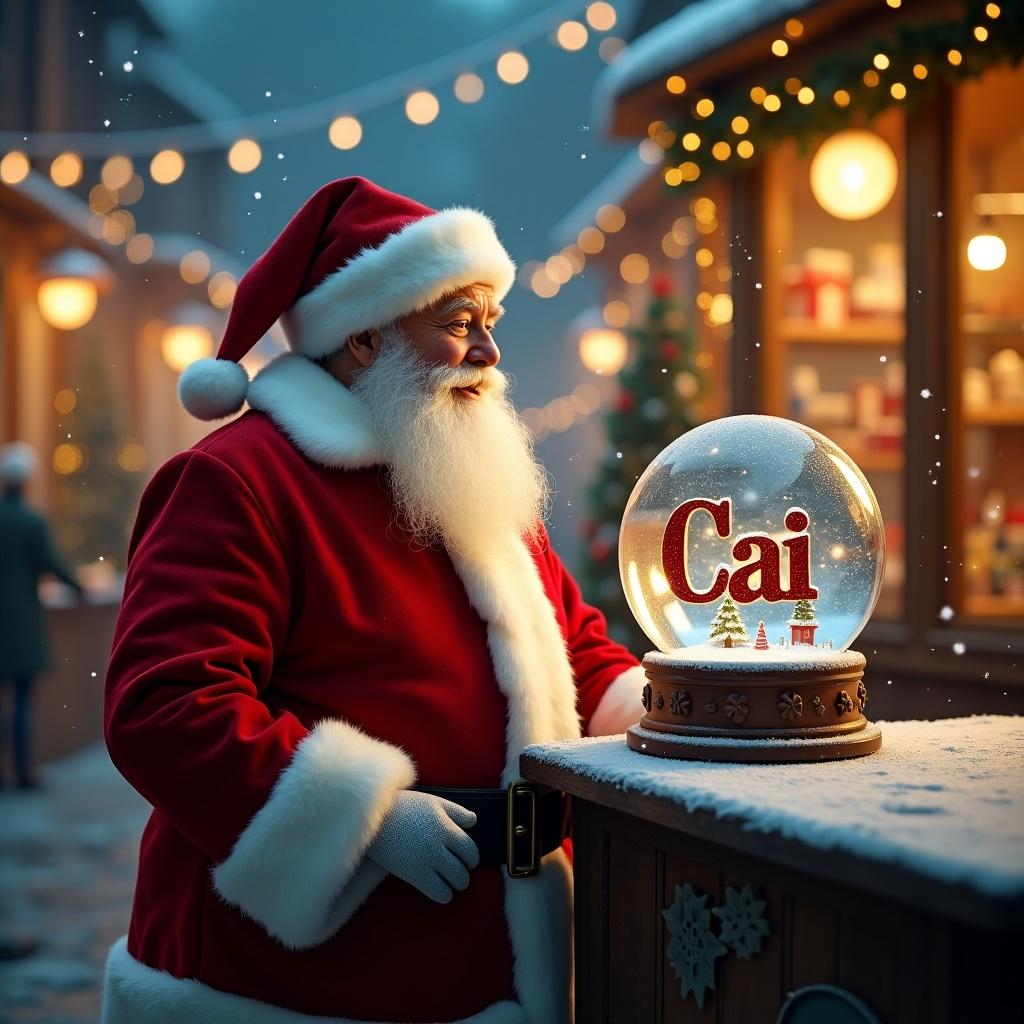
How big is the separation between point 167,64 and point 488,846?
14680 mm

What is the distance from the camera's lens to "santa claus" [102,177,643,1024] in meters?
1.92

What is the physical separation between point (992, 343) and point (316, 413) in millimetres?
4361

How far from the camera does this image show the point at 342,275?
2.36 meters

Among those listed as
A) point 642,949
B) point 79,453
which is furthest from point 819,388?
point 79,453

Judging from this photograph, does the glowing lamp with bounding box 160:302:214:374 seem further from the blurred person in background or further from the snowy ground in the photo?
the snowy ground

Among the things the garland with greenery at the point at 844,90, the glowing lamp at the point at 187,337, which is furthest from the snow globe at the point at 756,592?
the glowing lamp at the point at 187,337

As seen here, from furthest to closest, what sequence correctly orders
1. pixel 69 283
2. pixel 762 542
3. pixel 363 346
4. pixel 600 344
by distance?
pixel 600 344 < pixel 69 283 < pixel 363 346 < pixel 762 542

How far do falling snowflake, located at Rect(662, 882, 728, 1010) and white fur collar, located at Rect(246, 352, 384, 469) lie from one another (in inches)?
37.2

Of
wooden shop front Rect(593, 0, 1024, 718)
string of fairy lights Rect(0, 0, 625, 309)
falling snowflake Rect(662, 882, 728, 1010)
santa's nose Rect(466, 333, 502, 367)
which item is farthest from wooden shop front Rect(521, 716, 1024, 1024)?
wooden shop front Rect(593, 0, 1024, 718)

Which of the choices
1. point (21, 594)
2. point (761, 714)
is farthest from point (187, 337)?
point (761, 714)

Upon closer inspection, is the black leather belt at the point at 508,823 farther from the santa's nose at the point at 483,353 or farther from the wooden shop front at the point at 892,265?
the wooden shop front at the point at 892,265

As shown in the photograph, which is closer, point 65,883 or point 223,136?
point 65,883

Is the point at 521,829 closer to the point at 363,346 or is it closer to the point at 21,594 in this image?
the point at 363,346

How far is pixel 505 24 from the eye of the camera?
79.8 ft
